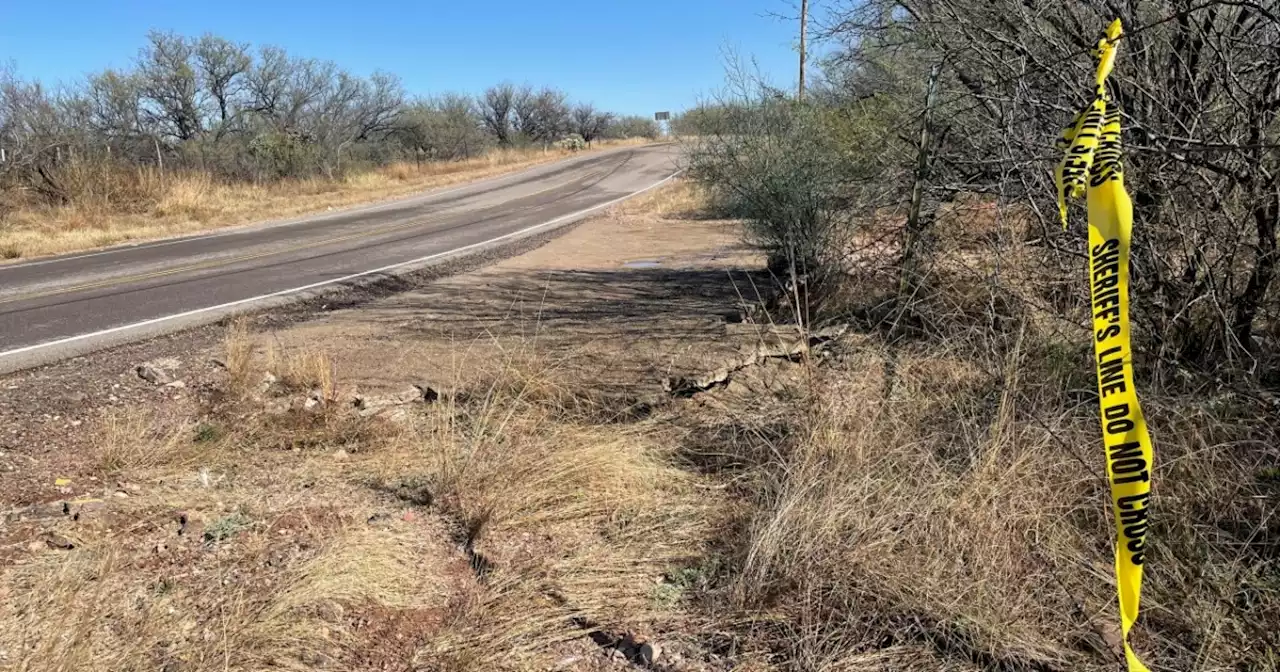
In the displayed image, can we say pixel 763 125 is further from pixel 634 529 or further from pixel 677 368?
pixel 634 529

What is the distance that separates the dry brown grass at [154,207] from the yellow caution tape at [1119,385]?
54.6ft

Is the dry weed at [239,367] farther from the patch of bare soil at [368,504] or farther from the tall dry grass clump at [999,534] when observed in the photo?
the tall dry grass clump at [999,534]

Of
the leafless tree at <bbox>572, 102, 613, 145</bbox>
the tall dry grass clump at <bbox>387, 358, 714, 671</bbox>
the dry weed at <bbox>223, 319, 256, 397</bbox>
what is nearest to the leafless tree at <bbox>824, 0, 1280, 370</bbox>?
the tall dry grass clump at <bbox>387, 358, 714, 671</bbox>

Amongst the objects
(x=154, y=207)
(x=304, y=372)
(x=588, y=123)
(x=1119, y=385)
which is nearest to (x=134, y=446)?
(x=304, y=372)

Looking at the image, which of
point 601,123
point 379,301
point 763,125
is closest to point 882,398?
point 763,125

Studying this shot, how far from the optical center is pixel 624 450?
3838 millimetres

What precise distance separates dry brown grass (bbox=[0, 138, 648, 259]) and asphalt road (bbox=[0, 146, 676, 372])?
1.40 metres

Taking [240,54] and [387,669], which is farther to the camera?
[240,54]

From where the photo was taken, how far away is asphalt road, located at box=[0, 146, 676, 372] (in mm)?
7570

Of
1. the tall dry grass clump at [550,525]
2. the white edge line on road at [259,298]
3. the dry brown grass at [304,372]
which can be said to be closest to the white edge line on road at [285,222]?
the white edge line on road at [259,298]

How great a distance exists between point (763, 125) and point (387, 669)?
8.09m

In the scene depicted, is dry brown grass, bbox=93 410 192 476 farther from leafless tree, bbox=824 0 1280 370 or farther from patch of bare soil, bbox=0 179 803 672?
leafless tree, bbox=824 0 1280 370

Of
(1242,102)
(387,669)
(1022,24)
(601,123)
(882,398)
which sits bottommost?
(387,669)

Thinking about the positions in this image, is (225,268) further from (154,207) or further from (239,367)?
(154,207)
